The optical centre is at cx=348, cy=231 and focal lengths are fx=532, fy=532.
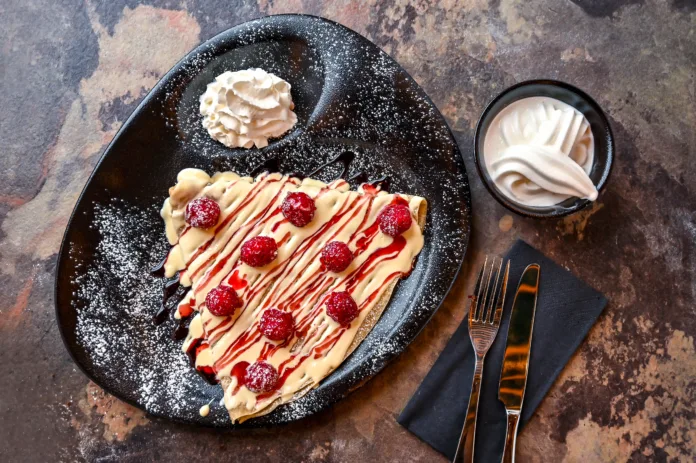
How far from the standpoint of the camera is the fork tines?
169cm

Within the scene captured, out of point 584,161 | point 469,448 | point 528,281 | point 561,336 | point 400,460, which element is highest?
point 584,161

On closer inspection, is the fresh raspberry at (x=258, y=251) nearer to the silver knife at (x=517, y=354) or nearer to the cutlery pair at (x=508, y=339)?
the cutlery pair at (x=508, y=339)

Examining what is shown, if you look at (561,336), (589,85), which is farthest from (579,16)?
(561,336)

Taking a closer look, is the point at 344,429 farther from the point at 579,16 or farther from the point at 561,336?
the point at 579,16

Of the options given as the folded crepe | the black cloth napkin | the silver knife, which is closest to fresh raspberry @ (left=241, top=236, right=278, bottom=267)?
the folded crepe

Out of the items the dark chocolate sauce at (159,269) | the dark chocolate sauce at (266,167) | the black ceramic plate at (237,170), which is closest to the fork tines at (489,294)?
the black ceramic plate at (237,170)

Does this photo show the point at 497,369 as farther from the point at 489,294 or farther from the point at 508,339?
the point at 489,294

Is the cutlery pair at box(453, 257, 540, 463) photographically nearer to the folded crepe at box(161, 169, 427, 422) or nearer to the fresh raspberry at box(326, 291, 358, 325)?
the folded crepe at box(161, 169, 427, 422)

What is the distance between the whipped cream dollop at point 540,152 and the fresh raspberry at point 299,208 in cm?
56

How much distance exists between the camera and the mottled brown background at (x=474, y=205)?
172 cm

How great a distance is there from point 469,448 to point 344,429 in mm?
398

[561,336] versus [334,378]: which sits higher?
Result: [561,336]

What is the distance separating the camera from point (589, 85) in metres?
1.80

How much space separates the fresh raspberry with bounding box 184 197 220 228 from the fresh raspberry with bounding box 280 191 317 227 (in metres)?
0.22
